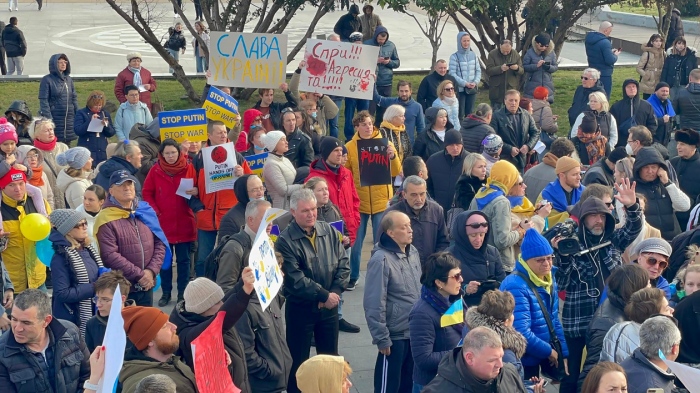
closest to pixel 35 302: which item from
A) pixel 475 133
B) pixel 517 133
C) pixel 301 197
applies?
pixel 301 197

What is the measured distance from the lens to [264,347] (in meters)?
6.87

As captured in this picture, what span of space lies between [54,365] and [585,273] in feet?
12.5

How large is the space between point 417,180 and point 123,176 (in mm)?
2461

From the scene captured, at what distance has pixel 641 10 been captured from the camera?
37.8 metres

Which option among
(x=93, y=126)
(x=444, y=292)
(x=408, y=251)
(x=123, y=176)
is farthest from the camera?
(x=93, y=126)

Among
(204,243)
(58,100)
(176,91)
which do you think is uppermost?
(58,100)

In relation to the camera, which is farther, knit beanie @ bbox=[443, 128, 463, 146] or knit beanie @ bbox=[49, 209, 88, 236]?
knit beanie @ bbox=[443, 128, 463, 146]

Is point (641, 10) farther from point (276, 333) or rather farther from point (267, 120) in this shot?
point (276, 333)

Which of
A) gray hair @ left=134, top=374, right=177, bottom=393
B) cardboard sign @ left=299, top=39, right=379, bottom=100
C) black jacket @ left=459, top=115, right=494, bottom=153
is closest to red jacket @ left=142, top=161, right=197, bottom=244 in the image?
black jacket @ left=459, top=115, right=494, bottom=153

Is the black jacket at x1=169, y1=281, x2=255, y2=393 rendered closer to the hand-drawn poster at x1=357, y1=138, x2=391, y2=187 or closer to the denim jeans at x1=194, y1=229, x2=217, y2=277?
the denim jeans at x1=194, y1=229, x2=217, y2=277

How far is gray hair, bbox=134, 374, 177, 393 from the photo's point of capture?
4.80 m

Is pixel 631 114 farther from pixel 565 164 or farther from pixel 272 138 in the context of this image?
pixel 272 138

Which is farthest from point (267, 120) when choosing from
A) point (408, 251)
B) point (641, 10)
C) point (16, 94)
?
point (641, 10)

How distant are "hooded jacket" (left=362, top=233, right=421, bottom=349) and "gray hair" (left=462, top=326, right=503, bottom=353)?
188 cm
